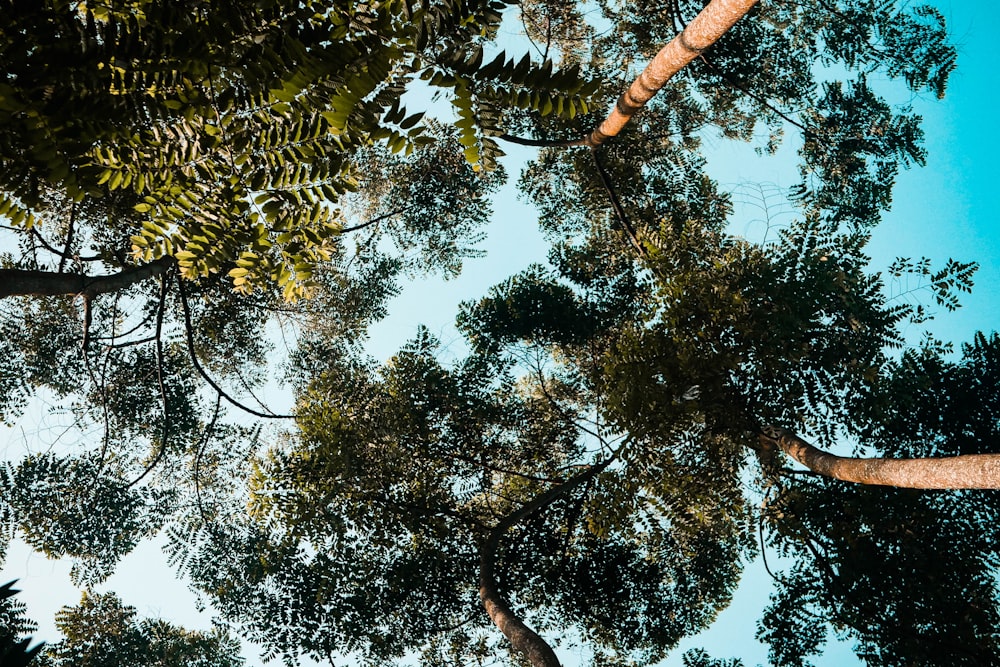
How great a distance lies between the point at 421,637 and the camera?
958cm

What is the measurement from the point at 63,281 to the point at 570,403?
26.2 ft

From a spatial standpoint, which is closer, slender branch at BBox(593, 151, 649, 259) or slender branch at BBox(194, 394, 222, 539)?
slender branch at BBox(593, 151, 649, 259)

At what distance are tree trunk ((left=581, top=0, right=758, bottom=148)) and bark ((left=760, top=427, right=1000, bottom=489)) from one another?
10.1 ft

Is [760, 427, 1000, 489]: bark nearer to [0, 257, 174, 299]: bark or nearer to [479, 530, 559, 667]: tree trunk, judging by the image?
[479, 530, 559, 667]: tree trunk

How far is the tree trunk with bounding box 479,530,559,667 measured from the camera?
606 cm

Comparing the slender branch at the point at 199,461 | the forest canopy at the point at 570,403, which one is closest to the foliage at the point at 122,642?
the forest canopy at the point at 570,403

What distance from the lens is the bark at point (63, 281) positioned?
4449 millimetres

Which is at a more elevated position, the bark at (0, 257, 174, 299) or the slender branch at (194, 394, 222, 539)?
the slender branch at (194, 394, 222, 539)

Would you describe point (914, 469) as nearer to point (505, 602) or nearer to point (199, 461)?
point (505, 602)

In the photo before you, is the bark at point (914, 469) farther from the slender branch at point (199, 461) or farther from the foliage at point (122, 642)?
the foliage at point (122, 642)

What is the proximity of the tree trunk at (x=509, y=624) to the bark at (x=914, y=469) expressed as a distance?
10.5 ft

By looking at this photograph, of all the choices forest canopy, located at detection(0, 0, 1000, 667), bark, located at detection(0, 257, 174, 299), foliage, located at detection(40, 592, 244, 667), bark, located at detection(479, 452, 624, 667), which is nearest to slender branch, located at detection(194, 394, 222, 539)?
forest canopy, located at detection(0, 0, 1000, 667)

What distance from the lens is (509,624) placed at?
6801 mm

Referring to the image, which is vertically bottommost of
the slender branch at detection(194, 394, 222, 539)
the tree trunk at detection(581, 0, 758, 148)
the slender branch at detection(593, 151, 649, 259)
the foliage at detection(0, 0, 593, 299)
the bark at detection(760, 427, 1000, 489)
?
the bark at detection(760, 427, 1000, 489)
